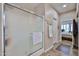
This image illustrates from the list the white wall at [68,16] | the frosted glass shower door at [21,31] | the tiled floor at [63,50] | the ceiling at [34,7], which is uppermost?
the ceiling at [34,7]

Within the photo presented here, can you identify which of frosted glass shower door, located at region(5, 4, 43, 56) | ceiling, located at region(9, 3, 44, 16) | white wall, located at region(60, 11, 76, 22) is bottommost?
frosted glass shower door, located at region(5, 4, 43, 56)

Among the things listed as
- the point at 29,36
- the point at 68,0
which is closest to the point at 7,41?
the point at 29,36

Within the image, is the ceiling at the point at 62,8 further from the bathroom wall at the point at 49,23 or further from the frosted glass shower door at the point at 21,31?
the frosted glass shower door at the point at 21,31

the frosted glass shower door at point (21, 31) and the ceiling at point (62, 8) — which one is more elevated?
the ceiling at point (62, 8)

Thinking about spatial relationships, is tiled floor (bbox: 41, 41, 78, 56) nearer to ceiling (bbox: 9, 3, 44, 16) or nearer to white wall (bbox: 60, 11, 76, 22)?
white wall (bbox: 60, 11, 76, 22)

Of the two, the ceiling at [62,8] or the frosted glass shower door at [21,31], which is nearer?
the frosted glass shower door at [21,31]

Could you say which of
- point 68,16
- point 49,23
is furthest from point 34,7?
point 68,16

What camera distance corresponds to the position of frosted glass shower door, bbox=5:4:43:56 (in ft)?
2.76

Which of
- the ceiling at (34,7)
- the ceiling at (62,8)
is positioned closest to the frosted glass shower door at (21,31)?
the ceiling at (34,7)

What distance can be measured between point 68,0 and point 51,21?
36 cm

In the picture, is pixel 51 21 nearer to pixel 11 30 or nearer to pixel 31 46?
pixel 31 46

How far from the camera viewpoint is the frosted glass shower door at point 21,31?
0.84 metres

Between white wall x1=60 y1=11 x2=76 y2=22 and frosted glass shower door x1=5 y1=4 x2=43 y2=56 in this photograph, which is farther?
white wall x1=60 y1=11 x2=76 y2=22

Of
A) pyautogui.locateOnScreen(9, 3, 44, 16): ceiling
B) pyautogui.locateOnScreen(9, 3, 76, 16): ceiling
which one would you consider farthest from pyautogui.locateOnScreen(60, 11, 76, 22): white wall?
pyautogui.locateOnScreen(9, 3, 44, 16): ceiling
